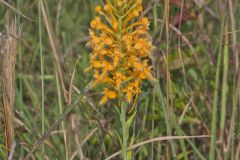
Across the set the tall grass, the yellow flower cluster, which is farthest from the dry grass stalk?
the yellow flower cluster

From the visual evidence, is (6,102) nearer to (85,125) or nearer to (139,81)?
(139,81)

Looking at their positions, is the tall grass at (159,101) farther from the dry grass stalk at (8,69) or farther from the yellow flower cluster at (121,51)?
the yellow flower cluster at (121,51)

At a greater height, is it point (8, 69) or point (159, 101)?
point (8, 69)

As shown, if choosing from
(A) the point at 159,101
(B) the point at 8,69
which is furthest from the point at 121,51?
(A) the point at 159,101

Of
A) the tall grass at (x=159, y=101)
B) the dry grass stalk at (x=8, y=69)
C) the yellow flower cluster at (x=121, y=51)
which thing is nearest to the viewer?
the yellow flower cluster at (x=121, y=51)

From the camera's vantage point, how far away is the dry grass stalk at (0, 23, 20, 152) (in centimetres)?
161

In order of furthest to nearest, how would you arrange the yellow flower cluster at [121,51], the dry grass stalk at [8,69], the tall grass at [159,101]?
1. the tall grass at [159,101]
2. the dry grass stalk at [8,69]
3. the yellow flower cluster at [121,51]

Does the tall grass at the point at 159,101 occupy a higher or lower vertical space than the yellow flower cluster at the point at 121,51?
lower

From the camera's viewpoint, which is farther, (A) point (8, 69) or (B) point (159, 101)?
(B) point (159, 101)

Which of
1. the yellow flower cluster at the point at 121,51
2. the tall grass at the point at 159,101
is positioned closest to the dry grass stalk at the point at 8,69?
the tall grass at the point at 159,101

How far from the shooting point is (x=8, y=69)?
5.31ft

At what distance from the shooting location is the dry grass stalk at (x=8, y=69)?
5.28 ft

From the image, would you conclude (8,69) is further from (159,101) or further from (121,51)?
(159,101)

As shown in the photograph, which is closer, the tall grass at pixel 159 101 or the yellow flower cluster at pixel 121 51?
the yellow flower cluster at pixel 121 51
